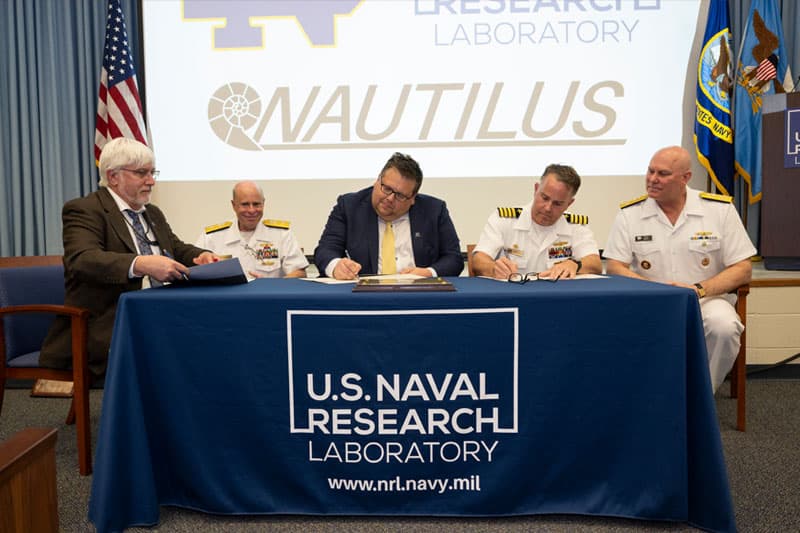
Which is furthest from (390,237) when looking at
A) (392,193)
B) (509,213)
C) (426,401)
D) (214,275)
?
(426,401)

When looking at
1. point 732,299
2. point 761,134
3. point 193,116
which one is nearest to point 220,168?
point 193,116

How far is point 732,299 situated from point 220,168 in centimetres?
313

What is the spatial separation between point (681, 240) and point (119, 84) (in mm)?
3465

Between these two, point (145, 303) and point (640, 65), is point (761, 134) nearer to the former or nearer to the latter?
point (640, 65)

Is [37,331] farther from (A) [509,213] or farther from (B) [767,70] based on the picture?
(B) [767,70]

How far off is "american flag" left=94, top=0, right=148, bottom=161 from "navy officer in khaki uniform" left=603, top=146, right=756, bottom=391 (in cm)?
302

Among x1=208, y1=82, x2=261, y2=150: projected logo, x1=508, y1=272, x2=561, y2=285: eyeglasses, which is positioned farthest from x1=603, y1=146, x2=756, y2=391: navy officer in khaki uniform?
x1=208, y1=82, x2=261, y2=150: projected logo

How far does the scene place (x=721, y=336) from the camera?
254 cm

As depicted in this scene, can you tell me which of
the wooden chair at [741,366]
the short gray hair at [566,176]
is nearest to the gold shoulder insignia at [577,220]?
the short gray hair at [566,176]

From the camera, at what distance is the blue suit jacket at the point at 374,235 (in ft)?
8.64

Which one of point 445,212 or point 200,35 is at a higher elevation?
point 200,35

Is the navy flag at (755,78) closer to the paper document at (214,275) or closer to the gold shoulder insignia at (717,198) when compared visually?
the gold shoulder insignia at (717,198)

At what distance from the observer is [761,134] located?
11.4 feet

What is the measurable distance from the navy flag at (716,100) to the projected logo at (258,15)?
2239mm
